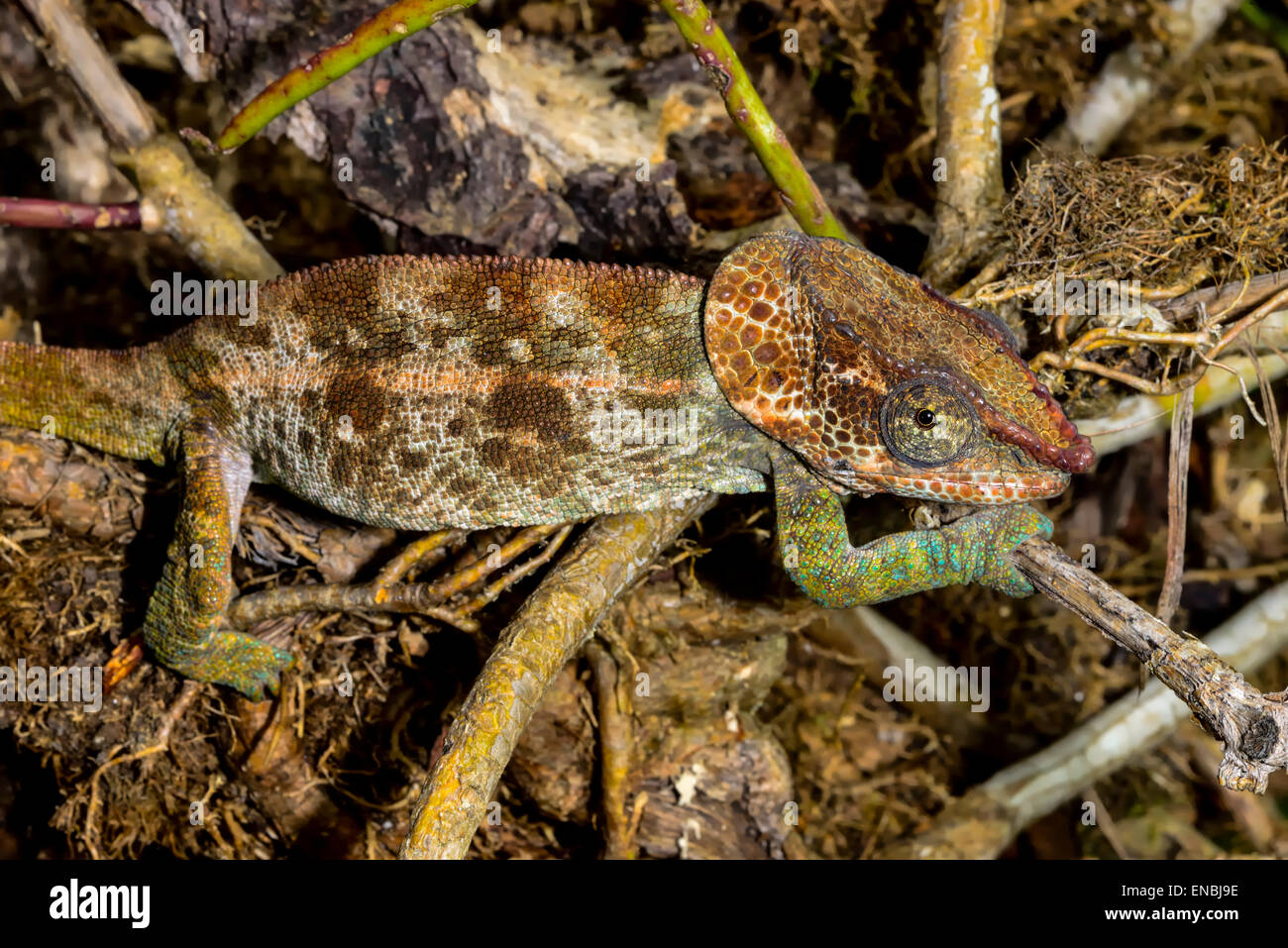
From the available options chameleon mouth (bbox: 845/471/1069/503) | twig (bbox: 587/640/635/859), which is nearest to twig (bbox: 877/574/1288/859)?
twig (bbox: 587/640/635/859)

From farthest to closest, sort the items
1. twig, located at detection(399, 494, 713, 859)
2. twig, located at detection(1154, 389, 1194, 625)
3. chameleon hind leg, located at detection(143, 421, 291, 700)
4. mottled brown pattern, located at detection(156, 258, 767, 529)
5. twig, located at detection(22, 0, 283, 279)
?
twig, located at detection(22, 0, 283, 279) < chameleon hind leg, located at detection(143, 421, 291, 700) < mottled brown pattern, located at detection(156, 258, 767, 529) < twig, located at detection(1154, 389, 1194, 625) < twig, located at detection(399, 494, 713, 859)

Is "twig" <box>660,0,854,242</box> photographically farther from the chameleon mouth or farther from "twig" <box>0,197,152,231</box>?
"twig" <box>0,197,152,231</box>

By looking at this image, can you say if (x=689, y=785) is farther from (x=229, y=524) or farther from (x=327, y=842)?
(x=229, y=524)

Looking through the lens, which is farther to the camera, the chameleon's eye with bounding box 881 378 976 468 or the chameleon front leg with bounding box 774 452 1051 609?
the chameleon front leg with bounding box 774 452 1051 609

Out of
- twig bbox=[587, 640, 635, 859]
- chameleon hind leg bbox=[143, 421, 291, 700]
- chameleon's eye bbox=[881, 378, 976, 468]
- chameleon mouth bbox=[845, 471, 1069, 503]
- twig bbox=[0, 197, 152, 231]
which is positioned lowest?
twig bbox=[587, 640, 635, 859]

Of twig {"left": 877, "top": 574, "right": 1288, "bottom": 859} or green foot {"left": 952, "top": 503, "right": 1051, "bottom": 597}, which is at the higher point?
green foot {"left": 952, "top": 503, "right": 1051, "bottom": 597}
